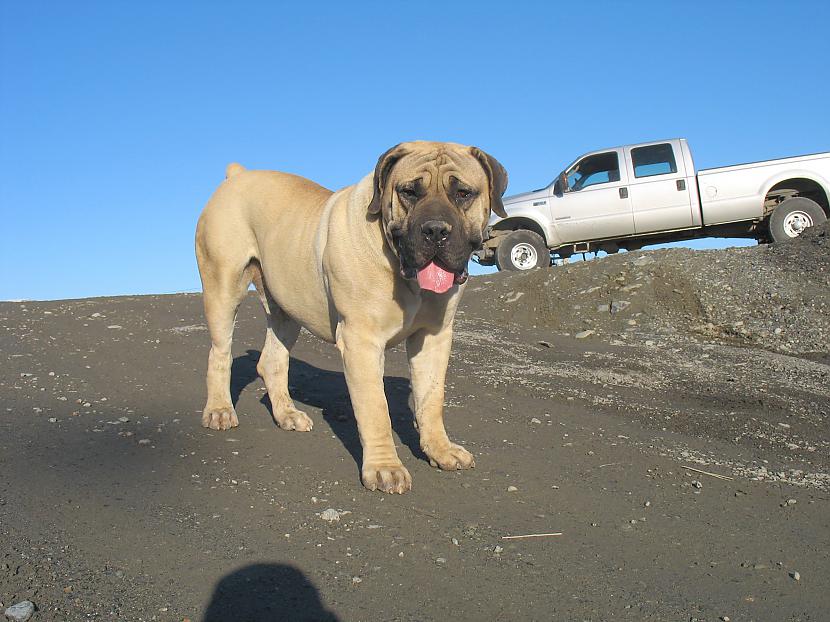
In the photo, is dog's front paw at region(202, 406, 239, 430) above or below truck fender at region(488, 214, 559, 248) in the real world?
below

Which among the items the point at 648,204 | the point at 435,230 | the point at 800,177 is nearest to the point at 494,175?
the point at 435,230

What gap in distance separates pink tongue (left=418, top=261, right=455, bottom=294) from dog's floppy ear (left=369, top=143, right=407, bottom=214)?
475mm

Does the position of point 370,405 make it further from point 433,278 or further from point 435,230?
point 435,230

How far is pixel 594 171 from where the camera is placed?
15.6m

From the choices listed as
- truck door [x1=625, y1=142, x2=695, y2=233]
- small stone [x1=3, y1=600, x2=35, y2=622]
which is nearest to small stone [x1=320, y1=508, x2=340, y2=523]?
small stone [x1=3, y1=600, x2=35, y2=622]

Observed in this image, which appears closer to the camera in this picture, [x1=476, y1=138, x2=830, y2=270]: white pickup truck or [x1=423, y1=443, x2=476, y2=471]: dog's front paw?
[x1=423, y1=443, x2=476, y2=471]: dog's front paw

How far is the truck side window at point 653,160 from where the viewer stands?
599 inches

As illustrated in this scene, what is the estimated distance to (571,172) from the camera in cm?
1559

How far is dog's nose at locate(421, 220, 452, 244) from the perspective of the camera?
369 centimetres

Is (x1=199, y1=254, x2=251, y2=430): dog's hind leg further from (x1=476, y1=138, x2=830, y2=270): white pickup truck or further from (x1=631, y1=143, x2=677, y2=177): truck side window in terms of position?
(x1=631, y1=143, x2=677, y2=177): truck side window

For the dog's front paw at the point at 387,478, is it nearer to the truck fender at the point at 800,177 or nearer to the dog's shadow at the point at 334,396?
the dog's shadow at the point at 334,396

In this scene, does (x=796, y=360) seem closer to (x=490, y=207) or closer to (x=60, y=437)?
(x=490, y=207)

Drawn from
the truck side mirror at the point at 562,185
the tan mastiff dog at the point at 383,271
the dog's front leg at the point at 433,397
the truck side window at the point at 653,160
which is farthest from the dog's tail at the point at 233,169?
the truck side window at the point at 653,160

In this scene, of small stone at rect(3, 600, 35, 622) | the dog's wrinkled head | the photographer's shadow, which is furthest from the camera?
the dog's wrinkled head
